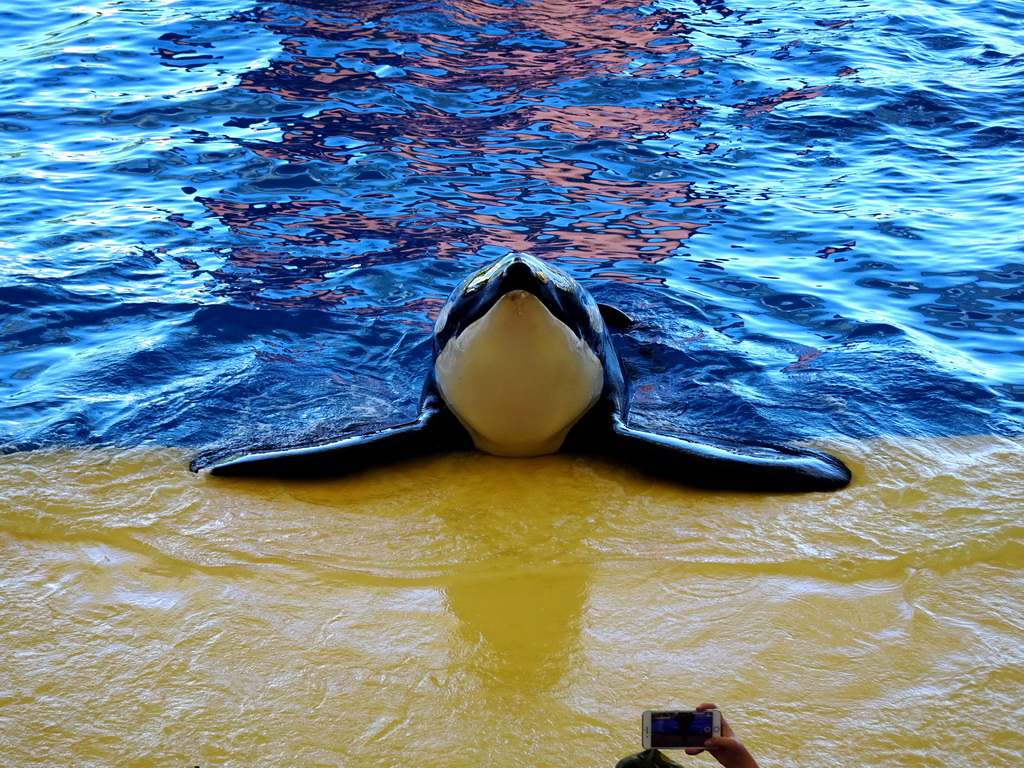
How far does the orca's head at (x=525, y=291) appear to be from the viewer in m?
4.11

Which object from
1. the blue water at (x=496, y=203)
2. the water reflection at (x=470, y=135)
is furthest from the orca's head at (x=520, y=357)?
the water reflection at (x=470, y=135)

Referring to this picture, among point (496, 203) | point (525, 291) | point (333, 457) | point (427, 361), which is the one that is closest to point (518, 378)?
point (525, 291)

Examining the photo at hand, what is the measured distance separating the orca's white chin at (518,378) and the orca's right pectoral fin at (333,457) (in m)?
0.26

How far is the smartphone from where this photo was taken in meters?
2.12

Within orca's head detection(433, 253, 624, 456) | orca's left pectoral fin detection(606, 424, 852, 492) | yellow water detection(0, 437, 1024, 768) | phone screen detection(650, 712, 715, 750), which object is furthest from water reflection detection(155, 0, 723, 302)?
phone screen detection(650, 712, 715, 750)

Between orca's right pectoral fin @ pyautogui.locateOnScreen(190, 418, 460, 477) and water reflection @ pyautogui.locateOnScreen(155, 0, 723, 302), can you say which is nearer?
orca's right pectoral fin @ pyautogui.locateOnScreen(190, 418, 460, 477)

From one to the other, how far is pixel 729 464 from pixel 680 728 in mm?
2227

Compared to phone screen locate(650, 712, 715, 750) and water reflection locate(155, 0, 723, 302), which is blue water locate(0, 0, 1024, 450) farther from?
phone screen locate(650, 712, 715, 750)

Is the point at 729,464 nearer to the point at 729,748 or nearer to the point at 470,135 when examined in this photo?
the point at 729,748

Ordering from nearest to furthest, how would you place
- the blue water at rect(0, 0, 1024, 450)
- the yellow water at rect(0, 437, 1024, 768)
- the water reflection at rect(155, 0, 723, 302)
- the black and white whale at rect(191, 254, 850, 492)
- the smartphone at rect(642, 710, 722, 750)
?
the smartphone at rect(642, 710, 722, 750) < the yellow water at rect(0, 437, 1024, 768) < the black and white whale at rect(191, 254, 850, 492) < the blue water at rect(0, 0, 1024, 450) < the water reflection at rect(155, 0, 723, 302)

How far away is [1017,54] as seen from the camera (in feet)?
42.5

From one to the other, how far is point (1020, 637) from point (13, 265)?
22.0 ft

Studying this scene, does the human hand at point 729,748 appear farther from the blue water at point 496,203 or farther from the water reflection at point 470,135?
the water reflection at point 470,135

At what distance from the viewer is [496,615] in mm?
3268
